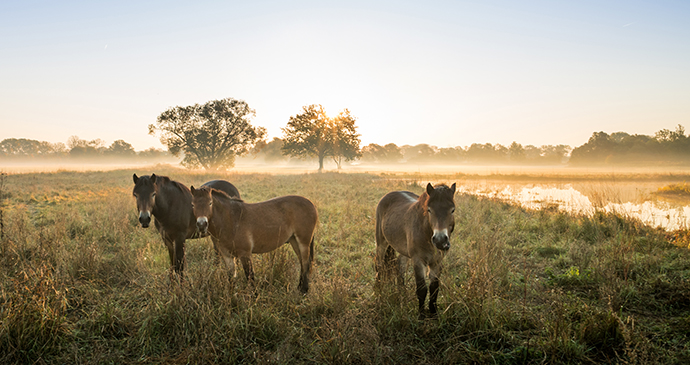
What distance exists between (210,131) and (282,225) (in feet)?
148

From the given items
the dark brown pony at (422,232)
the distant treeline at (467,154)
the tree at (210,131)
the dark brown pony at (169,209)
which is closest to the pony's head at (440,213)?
the dark brown pony at (422,232)

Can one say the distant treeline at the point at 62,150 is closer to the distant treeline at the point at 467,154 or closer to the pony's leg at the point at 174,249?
the distant treeline at the point at 467,154

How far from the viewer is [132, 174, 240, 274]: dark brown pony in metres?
5.14

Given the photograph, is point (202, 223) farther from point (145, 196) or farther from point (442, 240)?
point (442, 240)

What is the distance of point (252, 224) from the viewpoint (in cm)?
497

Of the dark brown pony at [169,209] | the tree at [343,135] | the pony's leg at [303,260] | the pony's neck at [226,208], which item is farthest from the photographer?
the tree at [343,135]

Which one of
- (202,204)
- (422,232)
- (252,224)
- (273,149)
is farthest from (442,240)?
(273,149)

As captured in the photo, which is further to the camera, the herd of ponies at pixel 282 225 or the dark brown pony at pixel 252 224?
the dark brown pony at pixel 252 224

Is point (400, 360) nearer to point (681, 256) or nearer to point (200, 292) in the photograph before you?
point (200, 292)

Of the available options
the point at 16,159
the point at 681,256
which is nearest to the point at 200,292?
the point at 681,256

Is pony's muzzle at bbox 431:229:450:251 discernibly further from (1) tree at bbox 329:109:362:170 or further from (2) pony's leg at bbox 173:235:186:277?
(1) tree at bbox 329:109:362:170

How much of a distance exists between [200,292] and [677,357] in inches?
217

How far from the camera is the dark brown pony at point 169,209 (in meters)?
5.14

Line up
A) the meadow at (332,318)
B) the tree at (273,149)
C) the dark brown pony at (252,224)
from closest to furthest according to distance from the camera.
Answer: the meadow at (332,318) < the dark brown pony at (252,224) < the tree at (273,149)
